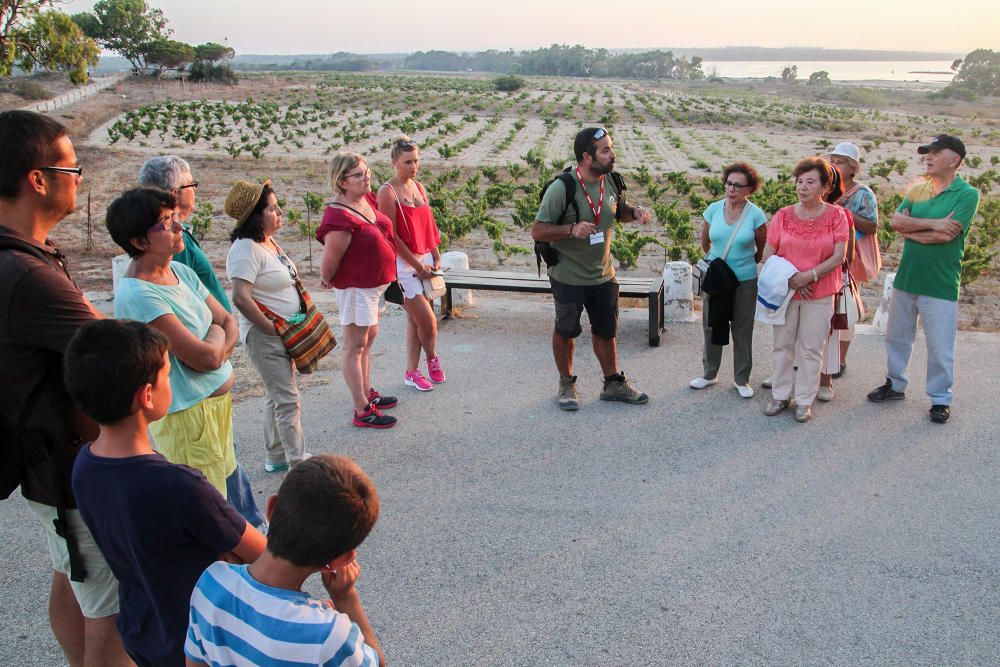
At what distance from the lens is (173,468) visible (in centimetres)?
190

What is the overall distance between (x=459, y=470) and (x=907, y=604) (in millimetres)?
2223

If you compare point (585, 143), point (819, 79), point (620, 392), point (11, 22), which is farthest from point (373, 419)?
point (819, 79)

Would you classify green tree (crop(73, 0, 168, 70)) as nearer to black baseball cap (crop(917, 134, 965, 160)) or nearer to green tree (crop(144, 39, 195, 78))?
green tree (crop(144, 39, 195, 78))

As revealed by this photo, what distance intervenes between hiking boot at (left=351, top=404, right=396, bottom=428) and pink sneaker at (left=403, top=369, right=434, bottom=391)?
62 cm

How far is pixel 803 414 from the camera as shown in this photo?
16.3ft

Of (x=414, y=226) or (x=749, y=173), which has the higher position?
(x=749, y=173)

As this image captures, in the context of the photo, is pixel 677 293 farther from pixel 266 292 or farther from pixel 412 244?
pixel 266 292

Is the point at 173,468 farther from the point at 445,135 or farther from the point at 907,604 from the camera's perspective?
the point at 445,135

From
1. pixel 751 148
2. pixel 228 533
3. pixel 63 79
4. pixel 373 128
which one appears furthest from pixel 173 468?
pixel 63 79

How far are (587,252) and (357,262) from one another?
1404mm

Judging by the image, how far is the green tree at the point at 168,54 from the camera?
267ft

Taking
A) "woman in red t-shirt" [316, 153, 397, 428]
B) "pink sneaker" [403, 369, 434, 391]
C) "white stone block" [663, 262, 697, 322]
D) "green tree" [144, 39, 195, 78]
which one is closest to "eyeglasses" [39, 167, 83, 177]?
"woman in red t-shirt" [316, 153, 397, 428]

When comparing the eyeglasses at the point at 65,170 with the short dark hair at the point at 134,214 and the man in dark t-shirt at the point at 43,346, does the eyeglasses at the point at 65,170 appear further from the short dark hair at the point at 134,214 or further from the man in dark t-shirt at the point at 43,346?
the short dark hair at the point at 134,214

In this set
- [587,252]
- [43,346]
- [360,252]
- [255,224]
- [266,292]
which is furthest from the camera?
[587,252]
